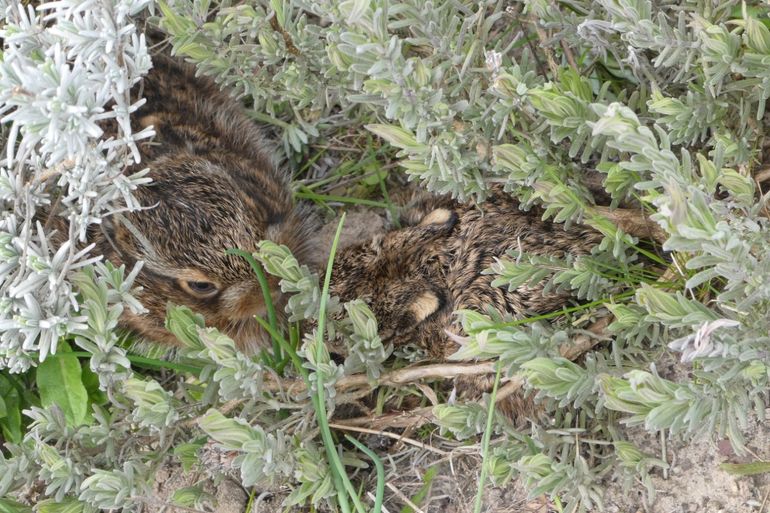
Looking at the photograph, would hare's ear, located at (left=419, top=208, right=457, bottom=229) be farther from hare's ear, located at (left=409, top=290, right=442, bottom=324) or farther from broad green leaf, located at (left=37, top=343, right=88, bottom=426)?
broad green leaf, located at (left=37, top=343, right=88, bottom=426)

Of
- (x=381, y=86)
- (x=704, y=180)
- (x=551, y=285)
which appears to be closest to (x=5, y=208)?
(x=381, y=86)

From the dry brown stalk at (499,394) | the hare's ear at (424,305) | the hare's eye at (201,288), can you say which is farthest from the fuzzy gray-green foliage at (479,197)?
the hare's eye at (201,288)

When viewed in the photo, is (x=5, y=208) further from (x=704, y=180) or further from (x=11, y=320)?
(x=704, y=180)

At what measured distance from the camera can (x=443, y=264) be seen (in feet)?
12.8

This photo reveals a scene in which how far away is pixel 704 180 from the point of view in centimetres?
273

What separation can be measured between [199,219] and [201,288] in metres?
0.35

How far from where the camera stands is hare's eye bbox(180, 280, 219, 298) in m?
4.11

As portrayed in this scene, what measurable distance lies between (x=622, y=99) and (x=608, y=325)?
0.92m

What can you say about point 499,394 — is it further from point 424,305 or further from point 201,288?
point 201,288

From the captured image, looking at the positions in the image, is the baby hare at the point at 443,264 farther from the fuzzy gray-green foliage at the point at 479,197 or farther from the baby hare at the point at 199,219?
the baby hare at the point at 199,219

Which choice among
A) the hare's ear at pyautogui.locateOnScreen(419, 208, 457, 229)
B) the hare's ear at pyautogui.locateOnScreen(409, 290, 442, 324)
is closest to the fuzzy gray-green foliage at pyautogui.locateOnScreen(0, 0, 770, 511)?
the hare's ear at pyautogui.locateOnScreen(409, 290, 442, 324)

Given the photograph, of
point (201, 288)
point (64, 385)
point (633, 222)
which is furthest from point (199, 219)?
point (633, 222)

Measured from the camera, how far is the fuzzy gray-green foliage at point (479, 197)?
2699 millimetres

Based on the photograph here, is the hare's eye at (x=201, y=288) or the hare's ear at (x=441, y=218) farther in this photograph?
the hare's eye at (x=201, y=288)
